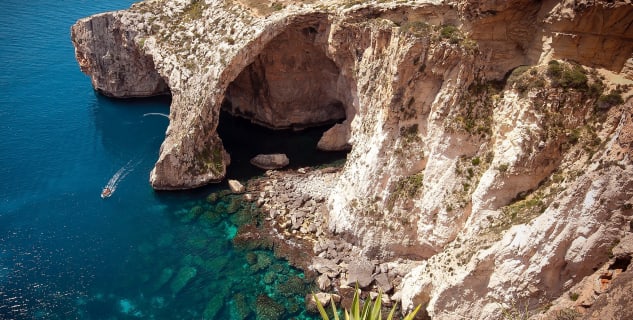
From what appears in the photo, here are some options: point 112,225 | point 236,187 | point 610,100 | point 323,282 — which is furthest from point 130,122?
point 610,100

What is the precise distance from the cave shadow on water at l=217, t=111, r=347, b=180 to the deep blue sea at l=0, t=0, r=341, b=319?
0.26 meters

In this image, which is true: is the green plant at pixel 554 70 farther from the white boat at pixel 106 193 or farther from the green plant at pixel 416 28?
the white boat at pixel 106 193

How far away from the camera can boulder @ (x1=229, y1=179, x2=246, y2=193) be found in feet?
149

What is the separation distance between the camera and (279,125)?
193ft

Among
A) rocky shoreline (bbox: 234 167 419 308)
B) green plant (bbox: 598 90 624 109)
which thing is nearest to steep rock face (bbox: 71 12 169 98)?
rocky shoreline (bbox: 234 167 419 308)

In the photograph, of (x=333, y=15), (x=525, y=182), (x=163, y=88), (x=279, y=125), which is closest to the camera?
(x=525, y=182)

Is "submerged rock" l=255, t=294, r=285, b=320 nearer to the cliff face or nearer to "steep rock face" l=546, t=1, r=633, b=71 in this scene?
the cliff face

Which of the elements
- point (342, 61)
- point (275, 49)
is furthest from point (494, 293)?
point (275, 49)

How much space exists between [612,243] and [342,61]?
3036 centimetres

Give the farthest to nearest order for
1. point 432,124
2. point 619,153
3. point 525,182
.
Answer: point 432,124, point 525,182, point 619,153

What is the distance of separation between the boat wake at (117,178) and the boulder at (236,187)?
39.3 feet

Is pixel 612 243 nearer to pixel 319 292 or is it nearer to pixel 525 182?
pixel 525 182

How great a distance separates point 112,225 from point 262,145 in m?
20.5

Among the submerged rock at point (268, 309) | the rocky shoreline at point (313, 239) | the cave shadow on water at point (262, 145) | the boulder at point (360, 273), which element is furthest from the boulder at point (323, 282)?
the cave shadow on water at point (262, 145)
